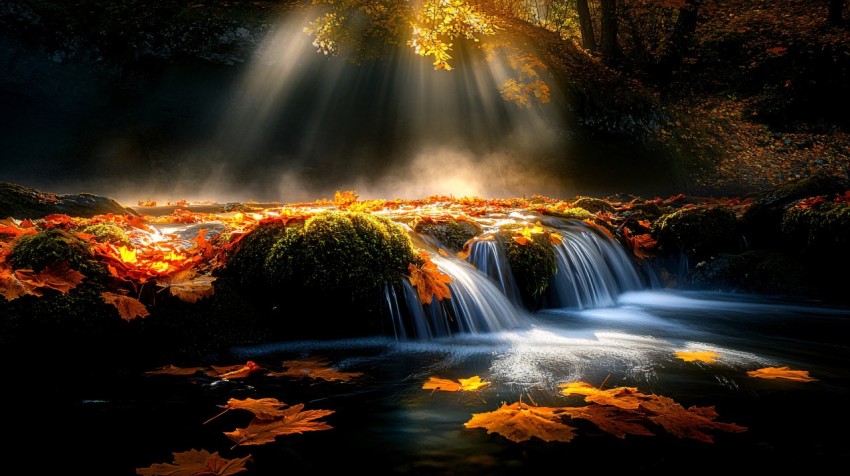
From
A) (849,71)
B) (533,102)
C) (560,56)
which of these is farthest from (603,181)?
(849,71)

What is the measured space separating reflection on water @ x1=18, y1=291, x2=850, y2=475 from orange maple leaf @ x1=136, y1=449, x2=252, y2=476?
0.19ft

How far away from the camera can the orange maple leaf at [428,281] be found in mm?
3842

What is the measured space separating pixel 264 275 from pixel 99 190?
12.1m

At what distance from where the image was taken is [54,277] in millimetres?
2930

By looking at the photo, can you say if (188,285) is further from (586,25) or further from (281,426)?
(586,25)

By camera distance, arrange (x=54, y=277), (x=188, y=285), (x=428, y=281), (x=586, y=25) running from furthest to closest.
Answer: (x=586, y=25), (x=428, y=281), (x=188, y=285), (x=54, y=277)

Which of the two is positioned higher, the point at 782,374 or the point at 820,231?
the point at 820,231

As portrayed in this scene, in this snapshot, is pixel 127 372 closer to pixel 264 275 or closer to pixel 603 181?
pixel 264 275

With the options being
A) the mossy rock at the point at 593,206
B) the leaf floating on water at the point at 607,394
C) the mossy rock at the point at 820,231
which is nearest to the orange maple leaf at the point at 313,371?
the leaf floating on water at the point at 607,394

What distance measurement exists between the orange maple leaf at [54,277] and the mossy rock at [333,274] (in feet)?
3.74

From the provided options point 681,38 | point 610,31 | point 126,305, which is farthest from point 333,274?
point 681,38

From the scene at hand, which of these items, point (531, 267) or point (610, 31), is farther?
point (610, 31)

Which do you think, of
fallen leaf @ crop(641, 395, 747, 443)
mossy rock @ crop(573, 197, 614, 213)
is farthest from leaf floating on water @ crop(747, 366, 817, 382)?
mossy rock @ crop(573, 197, 614, 213)

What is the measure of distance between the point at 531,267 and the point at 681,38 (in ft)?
53.8
